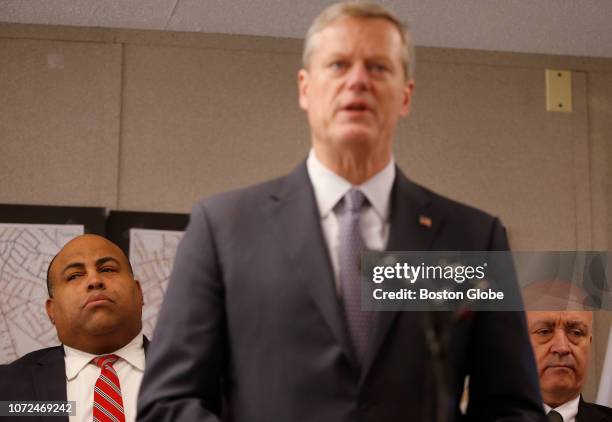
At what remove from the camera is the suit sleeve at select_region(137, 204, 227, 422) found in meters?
1.28

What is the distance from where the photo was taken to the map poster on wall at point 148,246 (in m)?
3.78

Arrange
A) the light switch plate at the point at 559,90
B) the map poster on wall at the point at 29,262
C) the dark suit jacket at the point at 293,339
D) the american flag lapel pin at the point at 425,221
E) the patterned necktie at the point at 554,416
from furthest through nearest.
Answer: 1. the light switch plate at the point at 559,90
2. the map poster on wall at the point at 29,262
3. the patterned necktie at the point at 554,416
4. the american flag lapel pin at the point at 425,221
5. the dark suit jacket at the point at 293,339

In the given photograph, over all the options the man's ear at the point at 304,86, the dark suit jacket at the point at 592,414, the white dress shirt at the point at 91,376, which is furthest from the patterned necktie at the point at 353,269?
the dark suit jacket at the point at 592,414

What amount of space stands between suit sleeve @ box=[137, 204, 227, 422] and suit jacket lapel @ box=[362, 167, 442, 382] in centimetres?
22

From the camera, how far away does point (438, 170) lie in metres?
4.09

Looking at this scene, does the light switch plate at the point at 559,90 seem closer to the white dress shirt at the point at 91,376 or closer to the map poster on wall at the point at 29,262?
the map poster on wall at the point at 29,262

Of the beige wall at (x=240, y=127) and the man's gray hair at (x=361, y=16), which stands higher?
the beige wall at (x=240, y=127)

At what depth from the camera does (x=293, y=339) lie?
1.29m

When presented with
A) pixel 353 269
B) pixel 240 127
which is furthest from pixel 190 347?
pixel 240 127

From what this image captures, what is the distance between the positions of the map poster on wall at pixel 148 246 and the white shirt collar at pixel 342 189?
2.45m

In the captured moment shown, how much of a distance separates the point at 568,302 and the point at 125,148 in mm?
1941

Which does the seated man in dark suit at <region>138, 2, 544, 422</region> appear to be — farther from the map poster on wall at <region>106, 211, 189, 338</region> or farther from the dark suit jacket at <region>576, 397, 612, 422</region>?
the map poster on wall at <region>106, 211, 189, 338</region>

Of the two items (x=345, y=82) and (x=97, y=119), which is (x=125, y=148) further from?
(x=345, y=82)

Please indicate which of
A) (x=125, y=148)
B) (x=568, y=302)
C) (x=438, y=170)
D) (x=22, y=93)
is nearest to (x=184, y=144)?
(x=125, y=148)
